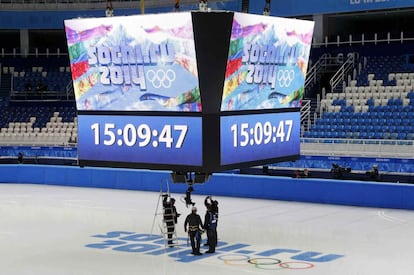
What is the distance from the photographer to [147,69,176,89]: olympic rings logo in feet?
50.4

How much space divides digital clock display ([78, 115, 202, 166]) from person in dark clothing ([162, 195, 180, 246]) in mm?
6059

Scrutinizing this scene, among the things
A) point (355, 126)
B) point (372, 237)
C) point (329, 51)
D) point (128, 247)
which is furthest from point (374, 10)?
point (128, 247)

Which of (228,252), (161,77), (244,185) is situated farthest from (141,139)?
(244,185)

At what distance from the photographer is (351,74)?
4553cm

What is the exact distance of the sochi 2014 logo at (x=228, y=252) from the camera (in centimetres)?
2036

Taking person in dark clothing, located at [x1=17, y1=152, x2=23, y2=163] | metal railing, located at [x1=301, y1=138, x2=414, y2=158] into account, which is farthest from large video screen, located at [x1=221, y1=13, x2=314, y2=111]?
person in dark clothing, located at [x1=17, y1=152, x2=23, y2=163]

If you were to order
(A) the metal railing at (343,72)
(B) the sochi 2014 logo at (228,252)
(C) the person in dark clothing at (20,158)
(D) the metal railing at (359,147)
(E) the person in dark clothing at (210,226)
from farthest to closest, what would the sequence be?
(A) the metal railing at (343,72), (C) the person in dark clothing at (20,158), (D) the metal railing at (359,147), (E) the person in dark clothing at (210,226), (B) the sochi 2014 logo at (228,252)

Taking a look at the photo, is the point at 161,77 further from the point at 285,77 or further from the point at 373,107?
the point at 373,107

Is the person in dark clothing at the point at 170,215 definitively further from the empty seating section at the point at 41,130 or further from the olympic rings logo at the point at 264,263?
the empty seating section at the point at 41,130

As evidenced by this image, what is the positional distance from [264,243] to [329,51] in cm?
2591

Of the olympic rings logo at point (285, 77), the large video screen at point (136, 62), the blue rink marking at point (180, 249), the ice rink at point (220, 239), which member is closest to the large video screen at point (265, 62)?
the olympic rings logo at point (285, 77)

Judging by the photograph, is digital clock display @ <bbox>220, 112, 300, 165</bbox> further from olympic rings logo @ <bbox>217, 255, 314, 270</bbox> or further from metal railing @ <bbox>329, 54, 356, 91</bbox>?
metal railing @ <bbox>329, 54, 356, 91</bbox>

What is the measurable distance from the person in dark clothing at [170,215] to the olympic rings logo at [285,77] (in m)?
6.44

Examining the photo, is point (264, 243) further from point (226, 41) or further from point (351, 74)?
point (351, 74)
